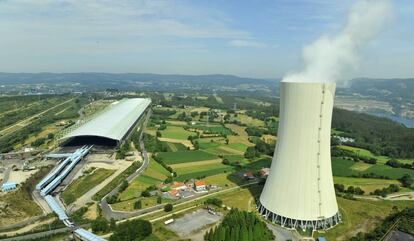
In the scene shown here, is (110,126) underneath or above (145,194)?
above

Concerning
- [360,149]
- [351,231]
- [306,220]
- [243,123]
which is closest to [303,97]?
[306,220]

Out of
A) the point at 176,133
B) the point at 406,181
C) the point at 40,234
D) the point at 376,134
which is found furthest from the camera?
the point at 376,134

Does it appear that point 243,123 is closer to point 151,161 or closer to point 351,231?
point 151,161

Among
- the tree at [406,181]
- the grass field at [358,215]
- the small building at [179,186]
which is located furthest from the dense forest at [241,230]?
the tree at [406,181]

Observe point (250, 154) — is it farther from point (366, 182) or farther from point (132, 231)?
point (132, 231)

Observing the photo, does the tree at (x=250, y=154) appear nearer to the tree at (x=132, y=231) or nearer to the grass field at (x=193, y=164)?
the grass field at (x=193, y=164)

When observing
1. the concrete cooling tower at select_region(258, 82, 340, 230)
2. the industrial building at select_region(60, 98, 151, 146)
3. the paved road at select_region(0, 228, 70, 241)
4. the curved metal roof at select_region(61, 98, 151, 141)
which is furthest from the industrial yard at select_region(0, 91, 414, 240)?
the curved metal roof at select_region(61, 98, 151, 141)

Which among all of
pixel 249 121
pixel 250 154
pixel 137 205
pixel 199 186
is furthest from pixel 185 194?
pixel 249 121
